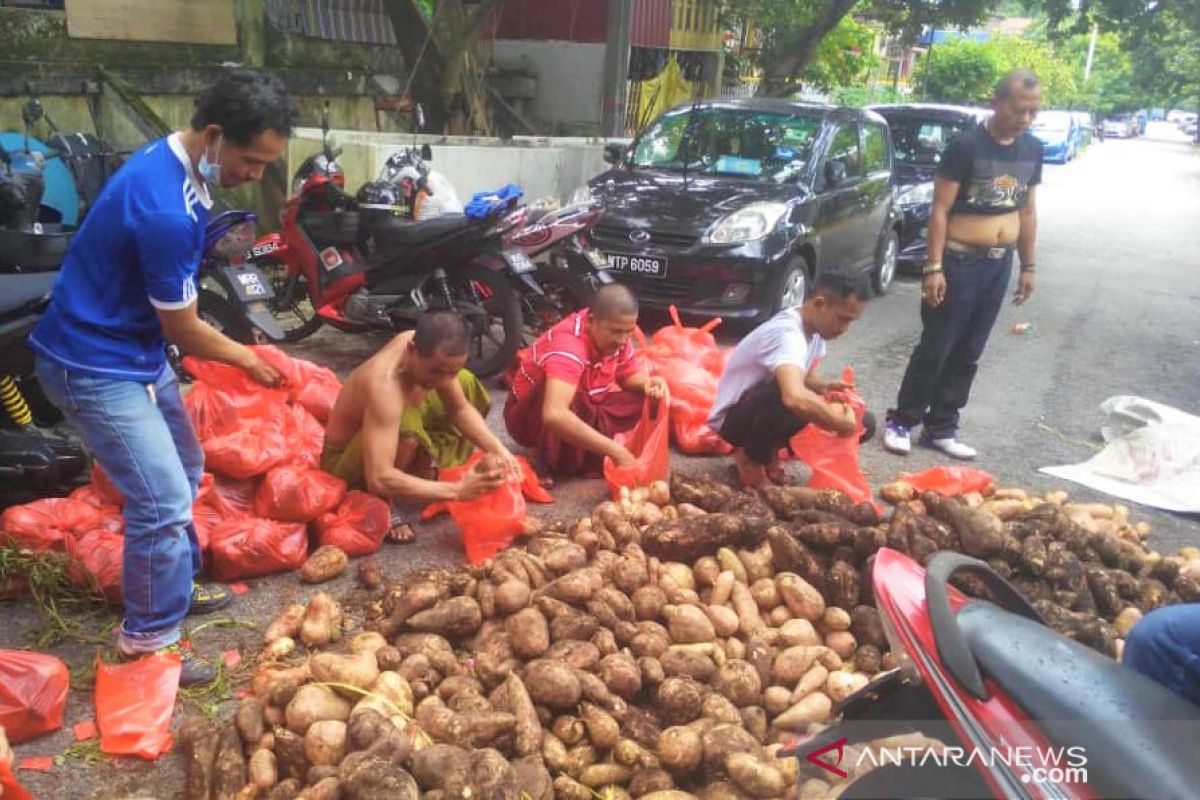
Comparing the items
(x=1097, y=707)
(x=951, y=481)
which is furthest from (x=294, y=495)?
(x=951, y=481)

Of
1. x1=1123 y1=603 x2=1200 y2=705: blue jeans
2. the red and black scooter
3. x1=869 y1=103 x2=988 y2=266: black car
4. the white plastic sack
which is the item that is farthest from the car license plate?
x1=1123 y1=603 x2=1200 y2=705: blue jeans

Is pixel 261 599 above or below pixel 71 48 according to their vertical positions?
below

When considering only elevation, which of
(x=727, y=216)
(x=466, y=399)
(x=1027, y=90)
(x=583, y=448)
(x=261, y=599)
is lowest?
(x=261, y=599)

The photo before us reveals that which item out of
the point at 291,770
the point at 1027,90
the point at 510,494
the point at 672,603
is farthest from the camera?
the point at 1027,90

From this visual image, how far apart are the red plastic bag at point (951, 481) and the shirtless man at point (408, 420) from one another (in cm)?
208

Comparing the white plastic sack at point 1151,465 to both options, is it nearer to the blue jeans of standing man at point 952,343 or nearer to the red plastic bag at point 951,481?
the blue jeans of standing man at point 952,343

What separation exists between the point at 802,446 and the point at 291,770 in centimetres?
278

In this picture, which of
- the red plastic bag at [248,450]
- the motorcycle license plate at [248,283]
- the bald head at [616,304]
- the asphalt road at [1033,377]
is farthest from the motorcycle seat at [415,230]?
the red plastic bag at [248,450]

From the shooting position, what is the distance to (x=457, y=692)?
2.72 metres

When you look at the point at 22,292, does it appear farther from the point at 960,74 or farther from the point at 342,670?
the point at 960,74

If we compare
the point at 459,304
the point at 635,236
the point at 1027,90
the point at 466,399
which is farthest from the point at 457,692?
the point at 635,236

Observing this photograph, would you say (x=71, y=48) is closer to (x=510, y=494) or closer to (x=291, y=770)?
(x=510, y=494)

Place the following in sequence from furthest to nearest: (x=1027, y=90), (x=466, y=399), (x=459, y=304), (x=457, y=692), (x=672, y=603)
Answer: (x=459, y=304) < (x=1027, y=90) < (x=466, y=399) < (x=672, y=603) < (x=457, y=692)

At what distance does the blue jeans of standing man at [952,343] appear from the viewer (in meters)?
5.07
